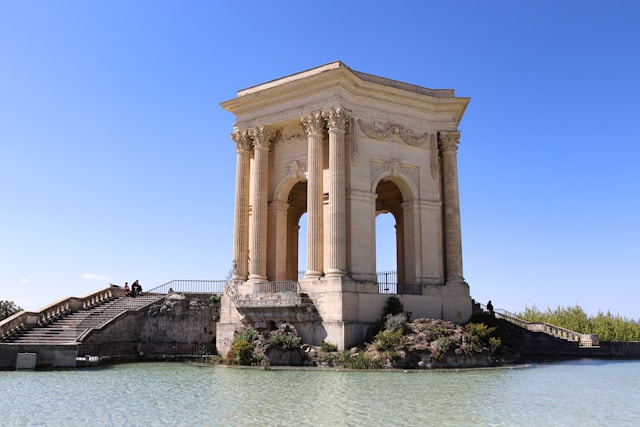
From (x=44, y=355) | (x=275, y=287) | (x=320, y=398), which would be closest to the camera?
(x=320, y=398)

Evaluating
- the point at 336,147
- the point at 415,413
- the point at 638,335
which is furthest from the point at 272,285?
the point at 638,335

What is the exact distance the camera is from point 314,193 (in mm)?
28531

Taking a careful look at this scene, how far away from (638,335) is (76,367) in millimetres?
38954

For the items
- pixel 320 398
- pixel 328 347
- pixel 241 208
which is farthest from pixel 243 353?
pixel 320 398

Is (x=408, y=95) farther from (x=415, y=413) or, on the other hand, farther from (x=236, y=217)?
(x=415, y=413)

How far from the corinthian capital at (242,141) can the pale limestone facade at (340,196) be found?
6 centimetres

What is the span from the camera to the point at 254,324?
1100 inches

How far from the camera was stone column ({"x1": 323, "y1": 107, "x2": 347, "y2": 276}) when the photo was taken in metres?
27.2

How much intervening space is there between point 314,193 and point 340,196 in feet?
4.68

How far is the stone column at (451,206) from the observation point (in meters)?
30.9

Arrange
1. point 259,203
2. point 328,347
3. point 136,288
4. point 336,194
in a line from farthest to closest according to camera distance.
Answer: point 136,288, point 259,203, point 336,194, point 328,347

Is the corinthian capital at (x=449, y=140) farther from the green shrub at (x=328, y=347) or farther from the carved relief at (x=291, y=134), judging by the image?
the green shrub at (x=328, y=347)

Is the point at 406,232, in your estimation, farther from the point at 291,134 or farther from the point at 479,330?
the point at 291,134

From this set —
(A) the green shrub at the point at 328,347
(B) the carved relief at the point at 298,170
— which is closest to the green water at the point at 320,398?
(A) the green shrub at the point at 328,347
